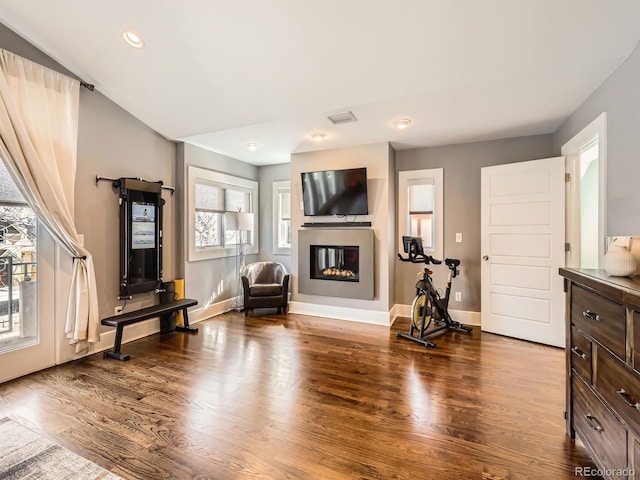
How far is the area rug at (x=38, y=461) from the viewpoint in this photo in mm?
1531

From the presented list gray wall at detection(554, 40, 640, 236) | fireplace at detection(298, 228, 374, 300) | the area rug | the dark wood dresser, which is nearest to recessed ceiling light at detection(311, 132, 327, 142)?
fireplace at detection(298, 228, 374, 300)

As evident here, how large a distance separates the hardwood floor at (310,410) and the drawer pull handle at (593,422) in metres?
0.26

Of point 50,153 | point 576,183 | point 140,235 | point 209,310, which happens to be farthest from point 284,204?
point 576,183

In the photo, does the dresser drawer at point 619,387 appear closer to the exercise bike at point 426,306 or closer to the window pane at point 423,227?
the exercise bike at point 426,306

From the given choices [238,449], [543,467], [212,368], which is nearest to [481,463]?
[543,467]

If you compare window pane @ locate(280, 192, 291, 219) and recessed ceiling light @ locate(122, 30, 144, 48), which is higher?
recessed ceiling light @ locate(122, 30, 144, 48)

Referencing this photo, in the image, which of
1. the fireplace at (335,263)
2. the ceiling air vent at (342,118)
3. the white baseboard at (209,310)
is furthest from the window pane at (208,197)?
the ceiling air vent at (342,118)

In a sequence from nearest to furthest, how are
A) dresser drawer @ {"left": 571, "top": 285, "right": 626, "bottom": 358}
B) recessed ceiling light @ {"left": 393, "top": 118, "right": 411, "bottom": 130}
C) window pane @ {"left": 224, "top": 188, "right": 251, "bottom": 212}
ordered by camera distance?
dresser drawer @ {"left": 571, "top": 285, "right": 626, "bottom": 358} < recessed ceiling light @ {"left": 393, "top": 118, "right": 411, "bottom": 130} < window pane @ {"left": 224, "top": 188, "right": 251, "bottom": 212}

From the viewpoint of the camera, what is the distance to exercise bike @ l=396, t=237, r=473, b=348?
11.5ft

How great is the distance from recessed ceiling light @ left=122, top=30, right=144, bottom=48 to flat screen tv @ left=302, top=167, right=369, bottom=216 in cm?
242

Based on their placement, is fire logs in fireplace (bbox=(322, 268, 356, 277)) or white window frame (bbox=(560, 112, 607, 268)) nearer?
white window frame (bbox=(560, 112, 607, 268))

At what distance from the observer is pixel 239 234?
5172 millimetres

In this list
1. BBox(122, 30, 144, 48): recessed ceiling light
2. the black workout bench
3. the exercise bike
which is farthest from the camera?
the exercise bike

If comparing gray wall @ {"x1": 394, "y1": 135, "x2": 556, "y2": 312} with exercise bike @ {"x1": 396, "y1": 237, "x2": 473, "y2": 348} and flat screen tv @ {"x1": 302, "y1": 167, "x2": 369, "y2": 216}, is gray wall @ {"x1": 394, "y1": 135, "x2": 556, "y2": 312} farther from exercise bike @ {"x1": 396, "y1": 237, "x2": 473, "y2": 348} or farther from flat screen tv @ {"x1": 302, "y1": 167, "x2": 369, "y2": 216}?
flat screen tv @ {"x1": 302, "y1": 167, "x2": 369, "y2": 216}
